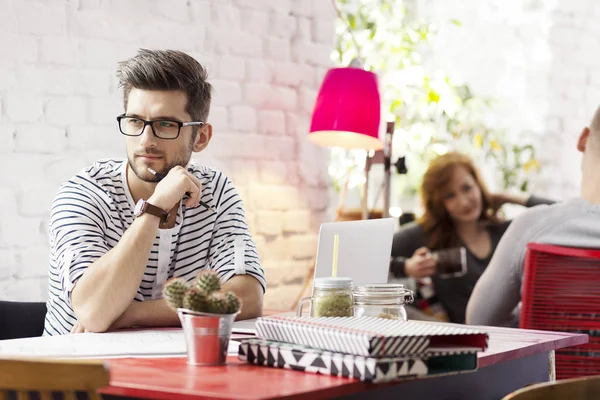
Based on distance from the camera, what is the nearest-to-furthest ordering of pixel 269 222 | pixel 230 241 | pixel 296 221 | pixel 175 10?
1. pixel 230 241
2. pixel 175 10
3. pixel 269 222
4. pixel 296 221

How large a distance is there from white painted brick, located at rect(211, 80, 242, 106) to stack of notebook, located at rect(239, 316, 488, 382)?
1801 mm

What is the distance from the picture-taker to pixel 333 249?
1.89 meters

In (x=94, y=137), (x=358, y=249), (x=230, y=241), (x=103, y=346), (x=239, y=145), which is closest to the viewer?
(x=103, y=346)

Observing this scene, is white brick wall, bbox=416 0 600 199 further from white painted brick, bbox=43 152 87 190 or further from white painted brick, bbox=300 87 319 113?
white painted brick, bbox=43 152 87 190

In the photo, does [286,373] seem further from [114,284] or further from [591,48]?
[591,48]

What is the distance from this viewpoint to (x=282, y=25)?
3.36 m

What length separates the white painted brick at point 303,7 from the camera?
134 inches

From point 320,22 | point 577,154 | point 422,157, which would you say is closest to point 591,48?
point 577,154

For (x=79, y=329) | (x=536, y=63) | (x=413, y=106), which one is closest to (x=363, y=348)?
(x=79, y=329)

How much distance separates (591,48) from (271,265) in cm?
272

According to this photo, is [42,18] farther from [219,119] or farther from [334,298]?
[334,298]

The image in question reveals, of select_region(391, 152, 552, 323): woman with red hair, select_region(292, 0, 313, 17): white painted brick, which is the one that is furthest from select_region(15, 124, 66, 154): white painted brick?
select_region(391, 152, 552, 323): woman with red hair

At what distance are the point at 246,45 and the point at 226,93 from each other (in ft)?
0.68

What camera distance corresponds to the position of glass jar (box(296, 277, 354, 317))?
5.33 feet
